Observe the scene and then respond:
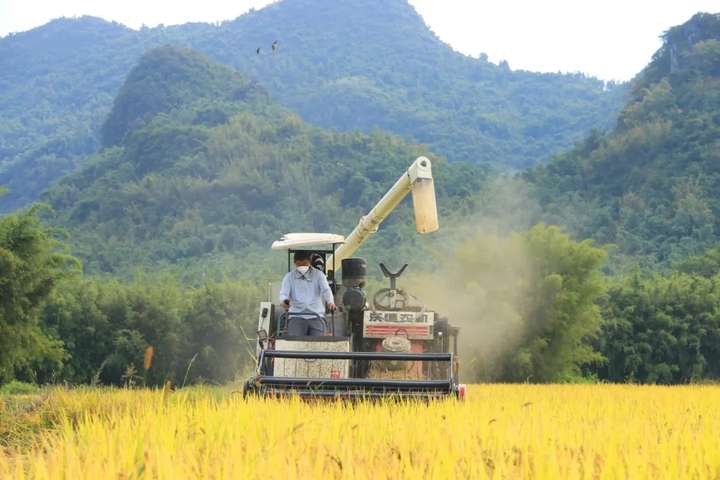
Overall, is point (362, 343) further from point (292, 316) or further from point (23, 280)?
point (23, 280)

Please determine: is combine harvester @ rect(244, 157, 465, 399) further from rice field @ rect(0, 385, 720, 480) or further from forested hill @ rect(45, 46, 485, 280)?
forested hill @ rect(45, 46, 485, 280)

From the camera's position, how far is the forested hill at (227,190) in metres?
123

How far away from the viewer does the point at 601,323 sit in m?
59.5

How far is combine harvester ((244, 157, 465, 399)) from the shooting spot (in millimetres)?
9562

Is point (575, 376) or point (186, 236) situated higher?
point (186, 236)

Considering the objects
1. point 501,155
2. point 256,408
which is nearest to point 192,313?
point 256,408

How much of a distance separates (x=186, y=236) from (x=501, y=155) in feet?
269

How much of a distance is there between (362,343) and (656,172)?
108 metres

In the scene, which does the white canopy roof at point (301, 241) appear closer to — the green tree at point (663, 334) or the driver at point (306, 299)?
the driver at point (306, 299)

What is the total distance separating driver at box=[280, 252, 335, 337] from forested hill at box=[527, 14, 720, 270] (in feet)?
275

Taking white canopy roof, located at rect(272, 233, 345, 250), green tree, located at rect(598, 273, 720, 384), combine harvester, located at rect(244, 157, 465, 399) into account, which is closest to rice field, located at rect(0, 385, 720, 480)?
combine harvester, located at rect(244, 157, 465, 399)

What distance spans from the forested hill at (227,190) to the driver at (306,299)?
8774 centimetres

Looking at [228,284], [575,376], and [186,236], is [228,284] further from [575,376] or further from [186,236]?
[186,236]

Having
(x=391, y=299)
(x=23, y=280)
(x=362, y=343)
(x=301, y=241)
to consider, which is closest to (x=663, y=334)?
(x=23, y=280)
